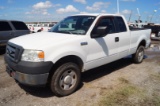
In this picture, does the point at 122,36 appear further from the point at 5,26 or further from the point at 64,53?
the point at 5,26

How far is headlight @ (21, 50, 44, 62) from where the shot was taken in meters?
3.51

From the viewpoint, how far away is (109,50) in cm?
513

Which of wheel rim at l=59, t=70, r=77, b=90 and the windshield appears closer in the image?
wheel rim at l=59, t=70, r=77, b=90

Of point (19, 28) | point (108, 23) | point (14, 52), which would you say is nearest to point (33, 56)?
point (14, 52)

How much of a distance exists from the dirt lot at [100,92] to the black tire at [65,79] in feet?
0.57

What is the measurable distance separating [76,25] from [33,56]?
1.81 m

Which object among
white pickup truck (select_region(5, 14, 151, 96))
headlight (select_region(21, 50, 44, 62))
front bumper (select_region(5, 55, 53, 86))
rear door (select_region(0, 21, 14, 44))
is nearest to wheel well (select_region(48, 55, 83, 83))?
white pickup truck (select_region(5, 14, 151, 96))

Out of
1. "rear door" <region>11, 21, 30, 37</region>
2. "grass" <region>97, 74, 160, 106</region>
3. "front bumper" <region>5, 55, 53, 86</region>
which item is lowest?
"grass" <region>97, 74, 160, 106</region>

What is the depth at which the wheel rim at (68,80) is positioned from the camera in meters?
4.05

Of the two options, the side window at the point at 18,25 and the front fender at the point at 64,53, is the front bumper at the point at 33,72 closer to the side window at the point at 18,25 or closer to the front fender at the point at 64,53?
the front fender at the point at 64,53

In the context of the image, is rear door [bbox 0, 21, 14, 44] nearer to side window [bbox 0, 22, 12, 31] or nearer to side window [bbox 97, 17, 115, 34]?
side window [bbox 0, 22, 12, 31]

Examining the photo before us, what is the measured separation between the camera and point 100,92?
441 centimetres

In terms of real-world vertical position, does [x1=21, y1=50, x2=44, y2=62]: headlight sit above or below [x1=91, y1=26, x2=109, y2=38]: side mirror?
below

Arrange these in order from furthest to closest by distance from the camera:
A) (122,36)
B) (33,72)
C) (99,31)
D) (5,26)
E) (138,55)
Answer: (5,26)
(138,55)
(122,36)
(99,31)
(33,72)
